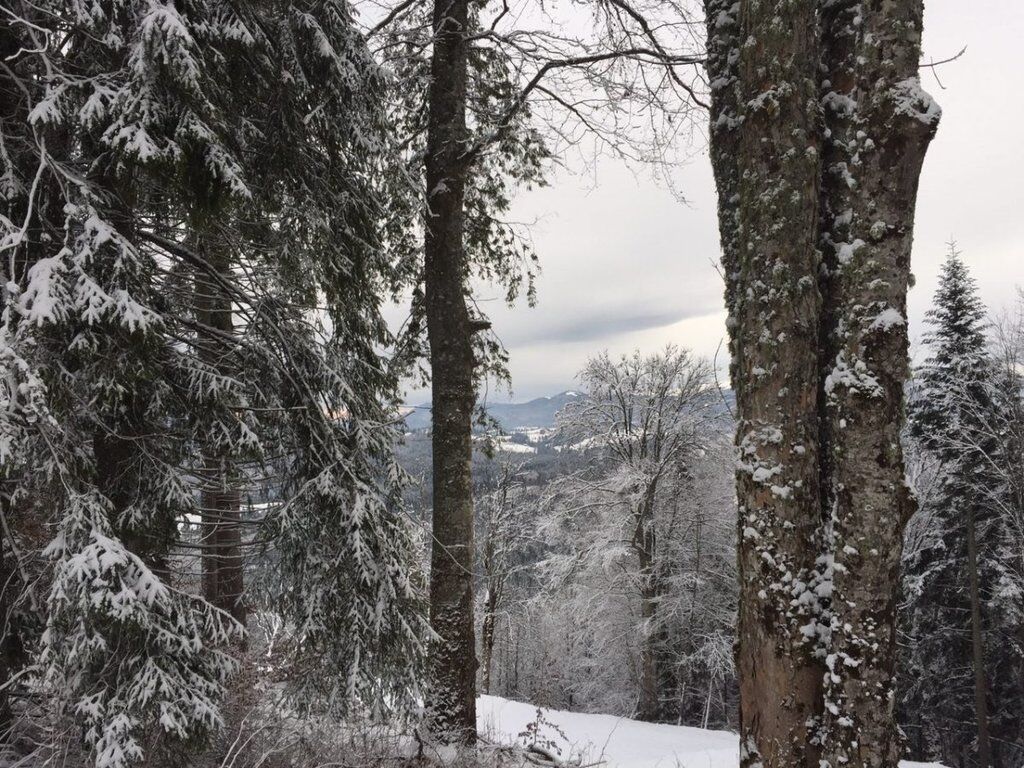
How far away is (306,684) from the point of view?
12.3 feet

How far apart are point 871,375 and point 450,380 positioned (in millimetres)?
3353

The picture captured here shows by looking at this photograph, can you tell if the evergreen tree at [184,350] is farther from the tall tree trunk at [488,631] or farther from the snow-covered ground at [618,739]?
the tall tree trunk at [488,631]

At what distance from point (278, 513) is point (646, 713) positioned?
14.7 m

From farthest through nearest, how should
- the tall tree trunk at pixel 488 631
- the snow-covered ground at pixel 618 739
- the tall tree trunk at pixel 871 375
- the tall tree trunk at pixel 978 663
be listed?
the tall tree trunk at pixel 488 631 < the tall tree trunk at pixel 978 663 < the snow-covered ground at pixel 618 739 < the tall tree trunk at pixel 871 375

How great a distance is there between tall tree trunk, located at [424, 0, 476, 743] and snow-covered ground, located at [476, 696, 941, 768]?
1.31m

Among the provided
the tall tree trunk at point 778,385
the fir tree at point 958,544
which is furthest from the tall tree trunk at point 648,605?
the tall tree trunk at point 778,385

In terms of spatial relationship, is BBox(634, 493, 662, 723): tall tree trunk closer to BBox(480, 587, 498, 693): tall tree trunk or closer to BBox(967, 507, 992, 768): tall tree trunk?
BBox(480, 587, 498, 693): tall tree trunk

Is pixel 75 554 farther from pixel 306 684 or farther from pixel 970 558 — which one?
pixel 970 558

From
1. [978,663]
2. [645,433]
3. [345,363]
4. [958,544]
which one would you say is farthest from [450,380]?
[958,544]

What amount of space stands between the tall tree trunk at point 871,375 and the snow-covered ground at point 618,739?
4.19m

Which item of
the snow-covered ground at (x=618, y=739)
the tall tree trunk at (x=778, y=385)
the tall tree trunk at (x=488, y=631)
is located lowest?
the tall tree trunk at (x=488, y=631)

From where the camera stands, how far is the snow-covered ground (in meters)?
5.88

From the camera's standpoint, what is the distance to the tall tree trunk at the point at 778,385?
82.1 inches

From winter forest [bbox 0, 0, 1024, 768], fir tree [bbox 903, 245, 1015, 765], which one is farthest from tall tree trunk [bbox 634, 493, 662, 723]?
winter forest [bbox 0, 0, 1024, 768]
